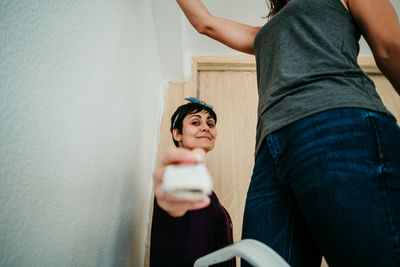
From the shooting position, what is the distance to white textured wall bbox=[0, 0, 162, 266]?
0.85 ft

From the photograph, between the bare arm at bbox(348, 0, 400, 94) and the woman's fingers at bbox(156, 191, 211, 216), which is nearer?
the woman's fingers at bbox(156, 191, 211, 216)

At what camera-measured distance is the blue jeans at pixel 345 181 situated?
1.02ft

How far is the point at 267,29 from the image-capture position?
59 cm

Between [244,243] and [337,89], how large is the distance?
0.34 m

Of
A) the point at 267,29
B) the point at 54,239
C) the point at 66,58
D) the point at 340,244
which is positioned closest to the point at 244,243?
the point at 340,244

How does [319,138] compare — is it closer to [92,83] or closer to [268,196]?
[268,196]

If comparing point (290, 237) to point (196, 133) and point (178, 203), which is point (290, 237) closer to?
point (178, 203)

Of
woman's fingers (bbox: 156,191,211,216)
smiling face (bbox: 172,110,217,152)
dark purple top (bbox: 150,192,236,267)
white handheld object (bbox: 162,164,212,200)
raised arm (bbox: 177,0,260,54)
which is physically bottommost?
dark purple top (bbox: 150,192,236,267)

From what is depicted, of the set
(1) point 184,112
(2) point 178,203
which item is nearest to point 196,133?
(1) point 184,112

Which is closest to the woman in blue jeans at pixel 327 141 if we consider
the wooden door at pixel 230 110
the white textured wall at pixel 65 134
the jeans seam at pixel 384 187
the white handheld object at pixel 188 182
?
the jeans seam at pixel 384 187

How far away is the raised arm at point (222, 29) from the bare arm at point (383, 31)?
0.35 m

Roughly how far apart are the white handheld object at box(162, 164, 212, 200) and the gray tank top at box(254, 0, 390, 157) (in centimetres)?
27

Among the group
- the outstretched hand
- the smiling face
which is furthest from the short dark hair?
the outstretched hand

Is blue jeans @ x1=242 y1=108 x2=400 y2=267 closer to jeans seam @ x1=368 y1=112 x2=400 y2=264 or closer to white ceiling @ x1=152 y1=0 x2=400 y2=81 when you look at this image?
jeans seam @ x1=368 y1=112 x2=400 y2=264
